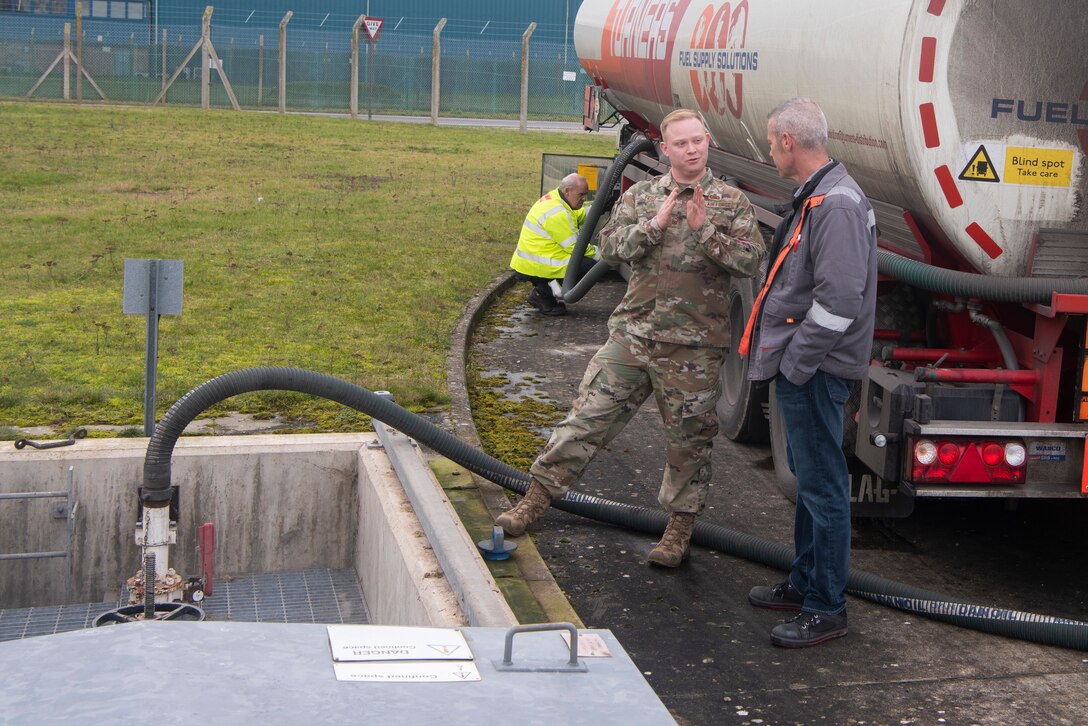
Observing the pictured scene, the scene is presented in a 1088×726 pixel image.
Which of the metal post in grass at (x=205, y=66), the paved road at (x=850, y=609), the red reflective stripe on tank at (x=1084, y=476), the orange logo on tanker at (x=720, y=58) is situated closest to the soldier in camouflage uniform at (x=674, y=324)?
the paved road at (x=850, y=609)

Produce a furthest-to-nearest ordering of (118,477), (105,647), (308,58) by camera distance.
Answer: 1. (308,58)
2. (118,477)
3. (105,647)

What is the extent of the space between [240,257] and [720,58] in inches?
229

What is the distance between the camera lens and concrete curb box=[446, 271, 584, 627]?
4609 mm

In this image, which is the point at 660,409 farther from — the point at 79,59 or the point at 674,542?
the point at 79,59

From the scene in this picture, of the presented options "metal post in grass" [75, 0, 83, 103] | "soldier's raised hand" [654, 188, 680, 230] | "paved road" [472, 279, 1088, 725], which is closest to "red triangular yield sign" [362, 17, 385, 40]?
"metal post in grass" [75, 0, 83, 103]

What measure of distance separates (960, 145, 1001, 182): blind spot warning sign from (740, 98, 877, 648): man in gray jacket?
1.71ft

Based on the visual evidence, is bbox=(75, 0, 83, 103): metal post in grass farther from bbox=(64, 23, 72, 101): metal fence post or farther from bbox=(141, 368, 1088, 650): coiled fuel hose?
bbox=(141, 368, 1088, 650): coiled fuel hose

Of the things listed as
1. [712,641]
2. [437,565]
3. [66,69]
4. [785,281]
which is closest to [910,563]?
[712,641]

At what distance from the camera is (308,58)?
3472cm

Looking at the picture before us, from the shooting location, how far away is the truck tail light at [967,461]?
15.3ft

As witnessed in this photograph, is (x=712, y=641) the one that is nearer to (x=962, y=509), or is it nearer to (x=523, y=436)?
(x=962, y=509)

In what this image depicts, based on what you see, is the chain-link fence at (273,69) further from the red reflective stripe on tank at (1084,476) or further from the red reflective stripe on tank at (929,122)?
the red reflective stripe on tank at (1084,476)

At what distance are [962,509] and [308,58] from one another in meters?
31.2

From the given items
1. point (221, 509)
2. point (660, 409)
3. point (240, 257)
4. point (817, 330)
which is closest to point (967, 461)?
point (817, 330)
